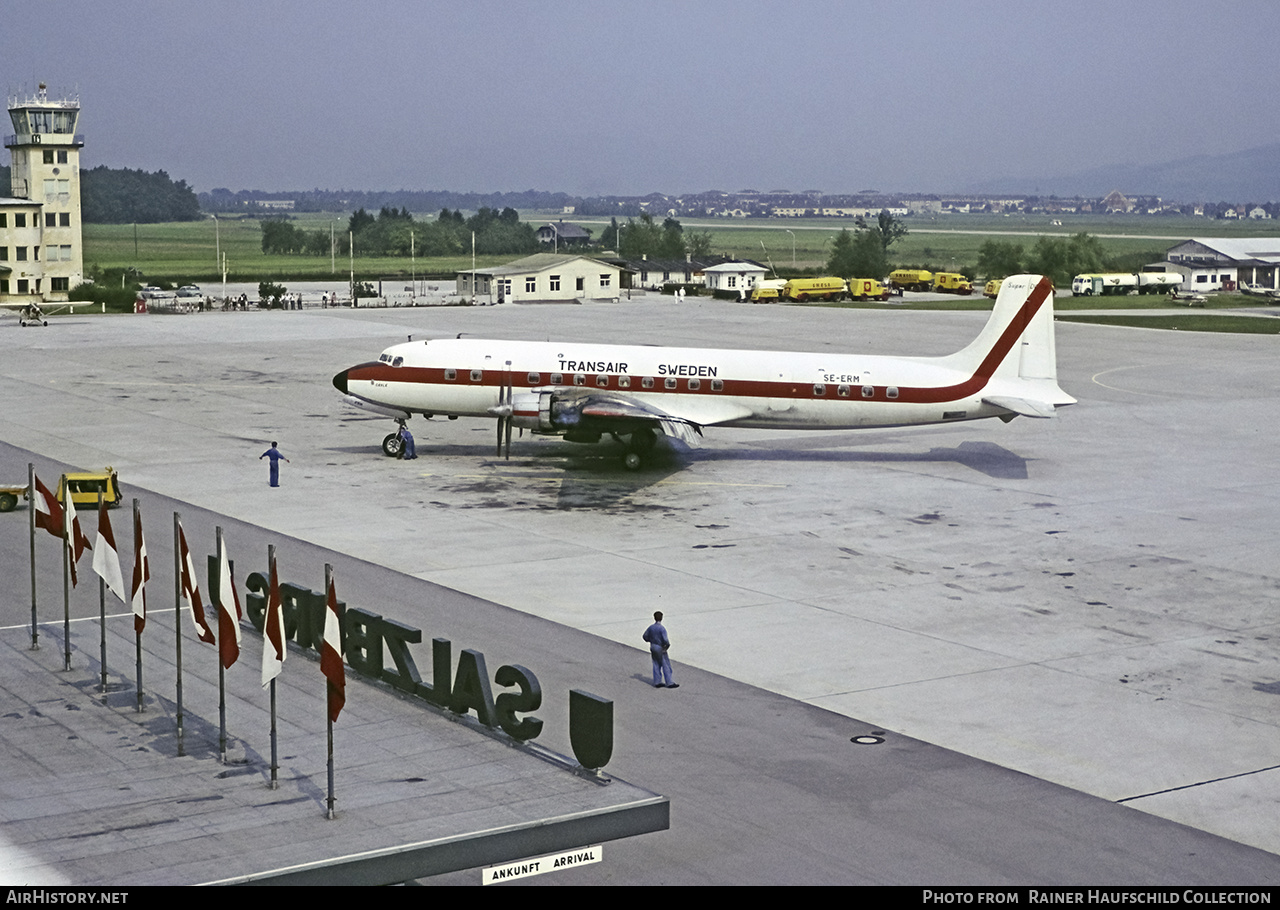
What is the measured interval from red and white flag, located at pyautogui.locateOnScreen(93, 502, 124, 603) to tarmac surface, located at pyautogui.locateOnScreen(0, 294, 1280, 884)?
5923mm

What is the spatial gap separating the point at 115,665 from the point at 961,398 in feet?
105

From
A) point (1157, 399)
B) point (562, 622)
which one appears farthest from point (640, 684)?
point (1157, 399)


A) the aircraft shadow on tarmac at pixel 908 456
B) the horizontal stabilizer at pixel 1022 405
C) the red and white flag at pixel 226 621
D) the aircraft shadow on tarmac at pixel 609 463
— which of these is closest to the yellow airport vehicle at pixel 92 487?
the aircraft shadow on tarmac at pixel 609 463

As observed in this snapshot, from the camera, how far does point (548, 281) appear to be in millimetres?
145375

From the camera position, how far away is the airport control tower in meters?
132

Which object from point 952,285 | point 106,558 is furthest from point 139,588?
point 952,285

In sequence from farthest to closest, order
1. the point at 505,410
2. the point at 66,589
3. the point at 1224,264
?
the point at 1224,264 → the point at 505,410 → the point at 66,589

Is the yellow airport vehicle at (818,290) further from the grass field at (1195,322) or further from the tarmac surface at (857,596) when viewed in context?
the tarmac surface at (857,596)

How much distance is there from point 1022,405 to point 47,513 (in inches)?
1267

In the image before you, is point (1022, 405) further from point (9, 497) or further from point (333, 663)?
point (333, 663)

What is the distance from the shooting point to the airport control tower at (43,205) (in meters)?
132

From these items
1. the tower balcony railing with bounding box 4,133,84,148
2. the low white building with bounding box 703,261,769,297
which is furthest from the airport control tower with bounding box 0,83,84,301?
the low white building with bounding box 703,261,769,297

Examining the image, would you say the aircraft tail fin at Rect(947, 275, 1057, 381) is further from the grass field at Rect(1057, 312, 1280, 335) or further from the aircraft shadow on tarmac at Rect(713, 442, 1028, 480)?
the grass field at Rect(1057, 312, 1280, 335)

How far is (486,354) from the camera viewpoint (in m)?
52.1
